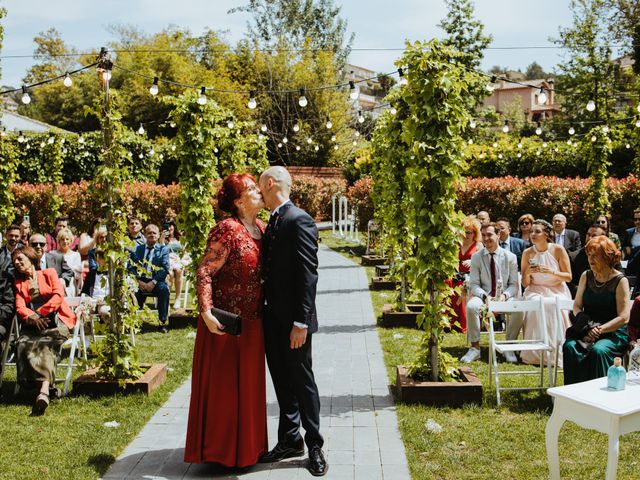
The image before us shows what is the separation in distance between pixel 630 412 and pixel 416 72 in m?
3.63

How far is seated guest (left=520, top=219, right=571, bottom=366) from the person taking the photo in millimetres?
7844

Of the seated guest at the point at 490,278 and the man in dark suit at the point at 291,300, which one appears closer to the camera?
the man in dark suit at the point at 291,300

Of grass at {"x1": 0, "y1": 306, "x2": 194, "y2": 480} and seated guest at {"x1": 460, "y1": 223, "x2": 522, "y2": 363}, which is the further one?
seated guest at {"x1": 460, "y1": 223, "x2": 522, "y2": 363}

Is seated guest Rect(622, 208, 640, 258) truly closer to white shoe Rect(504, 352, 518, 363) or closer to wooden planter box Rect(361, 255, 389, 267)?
white shoe Rect(504, 352, 518, 363)

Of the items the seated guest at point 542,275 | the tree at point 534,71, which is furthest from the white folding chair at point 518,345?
the tree at point 534,71

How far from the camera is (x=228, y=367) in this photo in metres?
4.60

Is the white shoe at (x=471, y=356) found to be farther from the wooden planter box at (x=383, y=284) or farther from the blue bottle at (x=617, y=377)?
the wooden planter box at (x=383, y=284)

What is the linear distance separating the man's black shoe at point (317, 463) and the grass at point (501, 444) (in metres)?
0.64

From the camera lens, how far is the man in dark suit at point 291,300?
4535 mm

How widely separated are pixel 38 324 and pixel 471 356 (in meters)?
4.87

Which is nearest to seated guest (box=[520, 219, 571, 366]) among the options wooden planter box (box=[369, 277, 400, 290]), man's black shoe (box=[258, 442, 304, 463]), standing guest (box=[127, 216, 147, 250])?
man's black shoe (box=[258, 442, 304, 463])

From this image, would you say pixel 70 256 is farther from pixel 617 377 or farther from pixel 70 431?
pixel 617 377

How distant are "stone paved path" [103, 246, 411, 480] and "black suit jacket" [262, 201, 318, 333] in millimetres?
1074

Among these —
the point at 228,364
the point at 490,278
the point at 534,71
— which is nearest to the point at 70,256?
the point at 490,278
